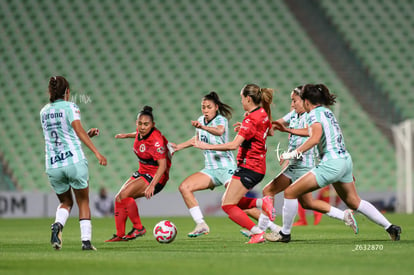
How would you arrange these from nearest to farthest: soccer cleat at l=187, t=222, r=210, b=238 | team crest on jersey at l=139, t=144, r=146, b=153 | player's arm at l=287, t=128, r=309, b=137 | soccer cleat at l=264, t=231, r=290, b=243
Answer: soccer cleat at l=264, t=231, r=290, b=243, player's arm at l=287, t=128, r=309, b=137, team crest on jersey at l=139, t=144, r=146, b=153, soccer cleat at l=187, t=222, r=210, b=238

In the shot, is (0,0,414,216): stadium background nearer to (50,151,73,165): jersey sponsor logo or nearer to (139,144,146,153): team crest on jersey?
(139,144,146,153): team crest on jersey

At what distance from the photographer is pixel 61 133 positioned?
8.29 meters

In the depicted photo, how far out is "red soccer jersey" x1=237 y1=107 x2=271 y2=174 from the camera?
9039 mm

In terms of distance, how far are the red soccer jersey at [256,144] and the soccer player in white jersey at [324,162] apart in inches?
18.3

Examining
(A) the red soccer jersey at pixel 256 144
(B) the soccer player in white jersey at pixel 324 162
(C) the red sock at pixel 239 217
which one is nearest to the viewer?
(B) the soccer player in white jersey at pixel 324 162

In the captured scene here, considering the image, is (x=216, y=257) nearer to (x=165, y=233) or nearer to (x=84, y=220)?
(x=84, y=220)

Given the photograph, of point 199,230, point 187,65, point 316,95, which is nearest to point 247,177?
point 316,95

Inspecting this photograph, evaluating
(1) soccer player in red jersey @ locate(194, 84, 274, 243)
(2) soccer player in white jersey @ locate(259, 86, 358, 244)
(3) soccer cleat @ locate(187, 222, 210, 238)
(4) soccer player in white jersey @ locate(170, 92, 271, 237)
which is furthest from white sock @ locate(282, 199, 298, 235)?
(4) soccer player in white jersey @ locate(170, 92, 271, 237)

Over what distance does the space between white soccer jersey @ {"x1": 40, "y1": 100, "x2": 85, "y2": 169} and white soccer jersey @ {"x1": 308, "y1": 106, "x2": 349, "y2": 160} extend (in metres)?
2.81

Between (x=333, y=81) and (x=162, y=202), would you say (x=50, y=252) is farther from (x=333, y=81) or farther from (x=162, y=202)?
(x=333, y=81)

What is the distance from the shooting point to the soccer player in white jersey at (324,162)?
8.81m

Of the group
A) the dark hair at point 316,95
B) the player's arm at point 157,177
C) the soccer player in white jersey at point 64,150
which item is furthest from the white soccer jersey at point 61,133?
the dark hair at point 316,95

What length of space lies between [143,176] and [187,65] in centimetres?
1413

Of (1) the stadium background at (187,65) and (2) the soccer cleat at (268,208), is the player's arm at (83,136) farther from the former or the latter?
(1) the stadium background at (187,65)
